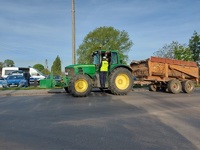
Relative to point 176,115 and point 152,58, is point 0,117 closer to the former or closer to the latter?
point 176,115

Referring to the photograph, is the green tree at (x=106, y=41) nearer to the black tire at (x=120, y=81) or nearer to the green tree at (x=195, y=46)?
the green tree at (x=195, y=46)

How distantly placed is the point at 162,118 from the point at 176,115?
804mm

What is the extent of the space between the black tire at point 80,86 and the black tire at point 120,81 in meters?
1.44

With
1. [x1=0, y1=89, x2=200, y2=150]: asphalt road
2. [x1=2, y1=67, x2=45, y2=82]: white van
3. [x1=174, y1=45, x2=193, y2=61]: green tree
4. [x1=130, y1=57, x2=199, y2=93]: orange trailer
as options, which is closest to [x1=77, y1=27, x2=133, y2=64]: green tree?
[x1=174, y1=45, x2=193, y2=61]: green tree

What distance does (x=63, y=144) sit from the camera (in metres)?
5.24

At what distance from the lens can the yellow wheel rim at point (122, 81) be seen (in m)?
14.7

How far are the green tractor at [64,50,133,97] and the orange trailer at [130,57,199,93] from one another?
6.14 ft

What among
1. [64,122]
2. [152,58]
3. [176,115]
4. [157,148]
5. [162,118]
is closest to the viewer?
[157,148]

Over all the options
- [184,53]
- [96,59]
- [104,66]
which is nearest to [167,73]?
[104,66]

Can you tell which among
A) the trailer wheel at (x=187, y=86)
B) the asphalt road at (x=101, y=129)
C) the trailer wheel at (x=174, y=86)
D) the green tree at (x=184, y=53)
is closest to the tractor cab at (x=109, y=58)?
the trailer wheel at (x=174, y=86)

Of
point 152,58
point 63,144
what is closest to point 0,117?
point 63,144

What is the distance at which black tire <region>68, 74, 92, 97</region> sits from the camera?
13.4 metres

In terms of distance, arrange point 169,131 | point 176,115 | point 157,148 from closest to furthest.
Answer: point 157,148 → point 169,131 → point 176,115

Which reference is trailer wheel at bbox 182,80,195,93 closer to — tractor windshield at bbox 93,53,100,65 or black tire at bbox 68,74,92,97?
tractor windshield at bbox 93,53,100,65
